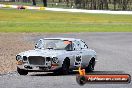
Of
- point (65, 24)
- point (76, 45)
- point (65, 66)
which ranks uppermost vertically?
point (76, 45)

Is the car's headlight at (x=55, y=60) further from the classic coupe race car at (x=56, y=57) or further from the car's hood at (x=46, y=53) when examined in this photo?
the car's hood at (x=46, y=53)

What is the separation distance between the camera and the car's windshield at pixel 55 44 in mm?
18116

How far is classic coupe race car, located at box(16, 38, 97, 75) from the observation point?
55.6ft

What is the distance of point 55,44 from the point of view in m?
18.3

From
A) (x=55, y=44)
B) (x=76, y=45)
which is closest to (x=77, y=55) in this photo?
(x=76, y=45)

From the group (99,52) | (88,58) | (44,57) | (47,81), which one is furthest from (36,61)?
(99,52)

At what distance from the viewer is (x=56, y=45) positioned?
1823 centimetres

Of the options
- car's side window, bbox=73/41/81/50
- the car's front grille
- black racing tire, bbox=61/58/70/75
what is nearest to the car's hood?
the car's front grille

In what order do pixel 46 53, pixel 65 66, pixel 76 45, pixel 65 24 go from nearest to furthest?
1. pixel 46 53
2. pixel 65 66
3. pixel 76 45
4. pixel 65 24

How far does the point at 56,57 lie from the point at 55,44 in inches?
56.5

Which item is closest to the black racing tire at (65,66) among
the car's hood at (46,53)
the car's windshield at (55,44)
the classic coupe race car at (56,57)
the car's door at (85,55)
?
the classic coupe race car at (56,57)

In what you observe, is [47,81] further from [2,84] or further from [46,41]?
[46,41]

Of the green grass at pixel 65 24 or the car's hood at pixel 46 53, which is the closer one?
the car's hood at pixel 46 53

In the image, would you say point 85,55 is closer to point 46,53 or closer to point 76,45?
point 76,45
